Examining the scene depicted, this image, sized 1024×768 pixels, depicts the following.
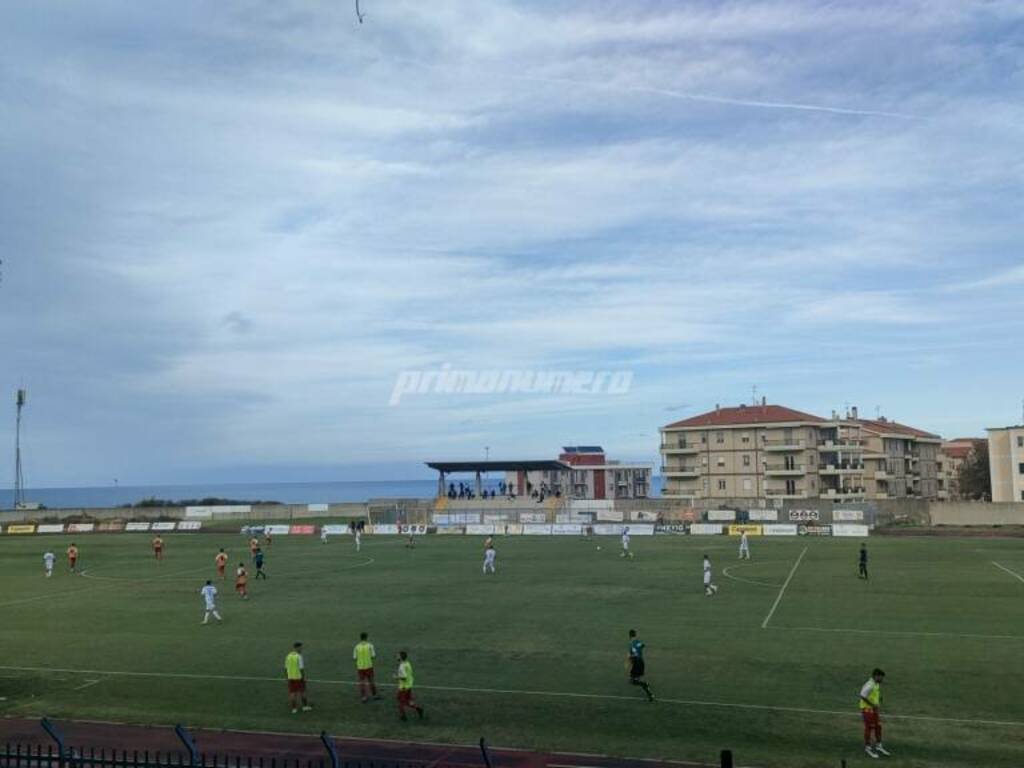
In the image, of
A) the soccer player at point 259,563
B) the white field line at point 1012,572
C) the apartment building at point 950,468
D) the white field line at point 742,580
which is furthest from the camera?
the apartment building at point 950,468

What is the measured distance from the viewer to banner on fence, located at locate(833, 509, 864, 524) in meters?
72.9

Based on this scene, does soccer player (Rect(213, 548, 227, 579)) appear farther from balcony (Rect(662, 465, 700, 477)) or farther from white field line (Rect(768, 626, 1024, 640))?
balcony (Rect(662, 465, 700, 477))

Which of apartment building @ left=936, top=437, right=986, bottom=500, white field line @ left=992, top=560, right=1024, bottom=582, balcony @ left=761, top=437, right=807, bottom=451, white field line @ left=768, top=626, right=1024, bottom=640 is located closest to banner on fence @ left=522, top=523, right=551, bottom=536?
white field line @ left=992, top=560, right=1024, bottom=582

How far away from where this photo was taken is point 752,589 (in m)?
39.3

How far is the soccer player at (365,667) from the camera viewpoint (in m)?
21.5

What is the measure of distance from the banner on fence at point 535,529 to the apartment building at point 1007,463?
176ft

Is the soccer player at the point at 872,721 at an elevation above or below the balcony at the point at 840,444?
below

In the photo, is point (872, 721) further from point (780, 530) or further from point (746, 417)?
point (746, 417)

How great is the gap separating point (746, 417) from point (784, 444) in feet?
20.1

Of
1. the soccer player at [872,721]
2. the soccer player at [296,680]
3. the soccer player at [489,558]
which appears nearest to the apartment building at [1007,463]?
the soccer player at [489,558]

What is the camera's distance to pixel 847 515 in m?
73.4

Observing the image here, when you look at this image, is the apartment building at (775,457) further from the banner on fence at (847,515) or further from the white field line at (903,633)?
the white field line at (903,633)

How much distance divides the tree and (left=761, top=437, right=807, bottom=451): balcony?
28.3 m

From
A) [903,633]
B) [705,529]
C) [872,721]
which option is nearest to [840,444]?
[705,529]
